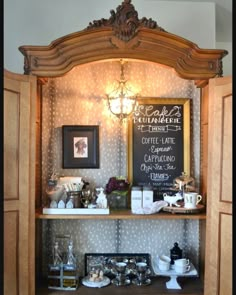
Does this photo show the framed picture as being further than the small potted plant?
Yes

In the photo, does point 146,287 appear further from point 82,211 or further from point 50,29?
point 50,29

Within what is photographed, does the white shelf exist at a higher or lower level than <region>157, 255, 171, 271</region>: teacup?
higher

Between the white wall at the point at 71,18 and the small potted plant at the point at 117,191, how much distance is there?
105cm

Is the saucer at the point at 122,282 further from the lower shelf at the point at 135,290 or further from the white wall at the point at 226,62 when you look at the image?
the white wall at the point at 226,62

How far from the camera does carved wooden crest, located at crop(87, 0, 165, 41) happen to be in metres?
1.89

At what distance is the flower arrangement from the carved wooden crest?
3.06ft

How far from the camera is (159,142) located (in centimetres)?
239

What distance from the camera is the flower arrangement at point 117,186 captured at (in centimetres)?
224

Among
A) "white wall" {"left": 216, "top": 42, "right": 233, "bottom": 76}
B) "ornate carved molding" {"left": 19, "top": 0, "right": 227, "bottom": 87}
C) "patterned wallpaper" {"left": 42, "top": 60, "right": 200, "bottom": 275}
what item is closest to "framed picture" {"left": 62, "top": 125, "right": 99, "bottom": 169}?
"patterned wallpaper" {"left": 42, "top": 60, "right": 200, "bottom": 275}

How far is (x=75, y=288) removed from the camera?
212 centimetres

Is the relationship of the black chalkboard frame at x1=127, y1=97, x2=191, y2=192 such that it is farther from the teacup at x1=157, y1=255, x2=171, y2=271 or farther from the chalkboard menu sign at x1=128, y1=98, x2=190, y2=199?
the teacup at x1=157, y1=255, x2=171, y2=271

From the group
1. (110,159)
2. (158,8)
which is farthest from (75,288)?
(158,8)

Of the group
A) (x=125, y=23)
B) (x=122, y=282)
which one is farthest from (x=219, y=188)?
(x=125, y=23)

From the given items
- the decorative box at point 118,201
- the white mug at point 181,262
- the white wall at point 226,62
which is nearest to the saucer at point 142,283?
the white mug at point 181,262
